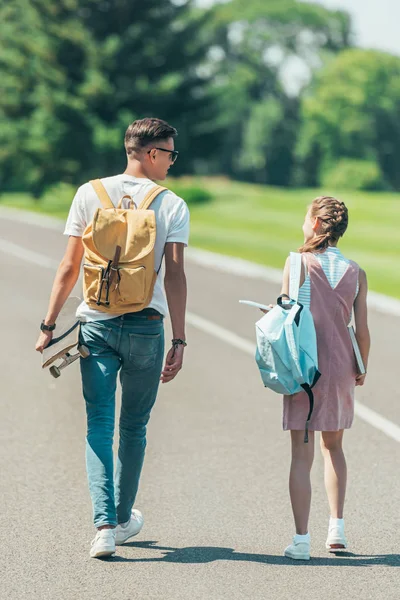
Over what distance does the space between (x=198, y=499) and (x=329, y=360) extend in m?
1.33

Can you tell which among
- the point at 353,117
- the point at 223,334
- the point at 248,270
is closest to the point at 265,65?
the point at 353,117

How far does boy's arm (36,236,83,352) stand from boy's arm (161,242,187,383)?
1.41 feet

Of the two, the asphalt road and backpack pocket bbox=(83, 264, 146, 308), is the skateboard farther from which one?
the asphalt road

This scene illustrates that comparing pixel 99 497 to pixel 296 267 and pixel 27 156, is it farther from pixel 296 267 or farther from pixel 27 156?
pixel 27 156

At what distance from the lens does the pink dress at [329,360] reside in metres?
5.43

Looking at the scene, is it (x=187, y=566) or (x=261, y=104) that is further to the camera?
(x=261, y=104)

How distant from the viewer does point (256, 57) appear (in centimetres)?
9325

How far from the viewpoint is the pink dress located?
17.8 feet

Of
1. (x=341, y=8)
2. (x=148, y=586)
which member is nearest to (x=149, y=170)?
(x=148, y=586)

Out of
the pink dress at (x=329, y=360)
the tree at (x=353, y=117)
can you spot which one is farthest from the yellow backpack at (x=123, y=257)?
the tree at (x=353, y=117)

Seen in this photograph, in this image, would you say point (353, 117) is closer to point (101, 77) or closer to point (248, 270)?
point (101, 77)

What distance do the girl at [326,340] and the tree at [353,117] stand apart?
86291 mm

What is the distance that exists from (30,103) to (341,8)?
4615cm

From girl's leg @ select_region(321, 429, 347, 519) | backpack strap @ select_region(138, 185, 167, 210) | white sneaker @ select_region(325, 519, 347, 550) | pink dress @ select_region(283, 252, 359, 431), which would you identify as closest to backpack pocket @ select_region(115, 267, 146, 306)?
backpack strap @ select_region(138, 185, 167, 210)
